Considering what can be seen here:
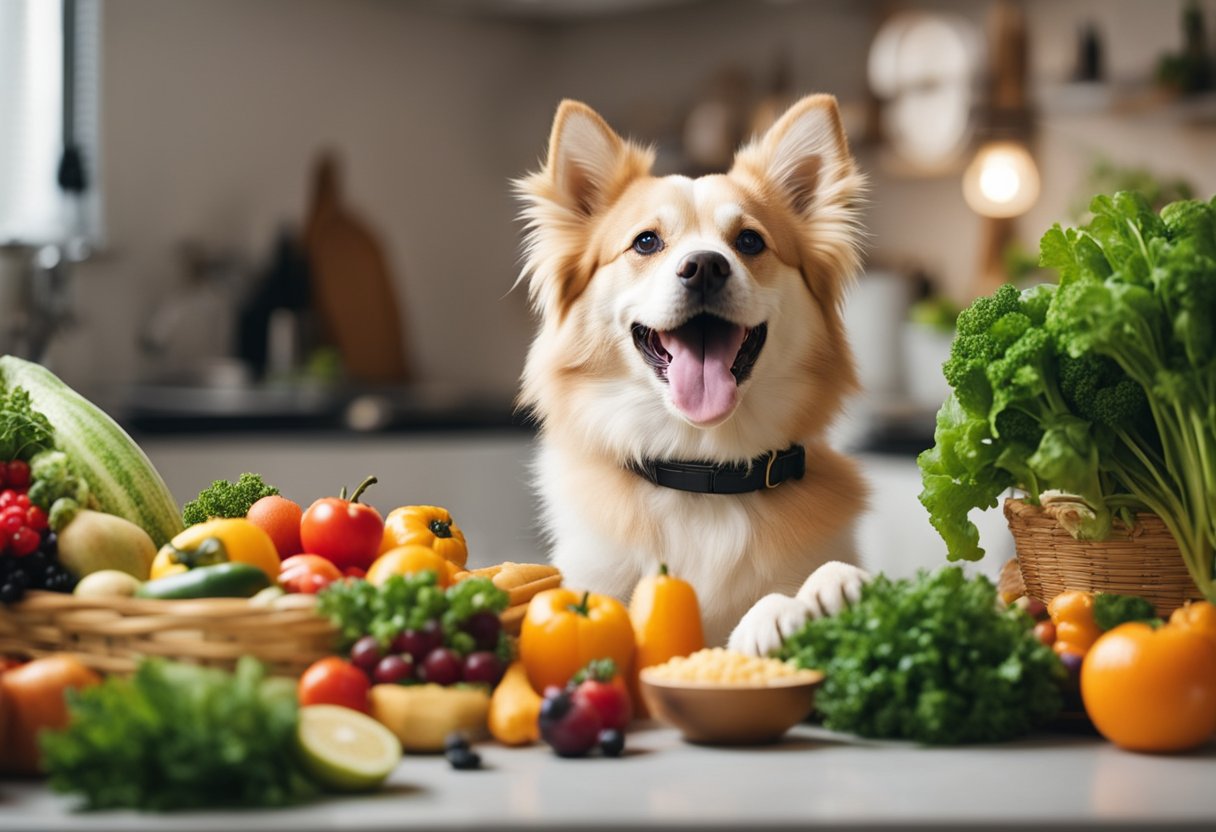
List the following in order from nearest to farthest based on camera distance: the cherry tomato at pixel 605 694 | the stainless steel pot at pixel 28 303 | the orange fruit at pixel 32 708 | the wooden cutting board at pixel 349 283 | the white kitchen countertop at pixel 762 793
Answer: the white kitchen countertop at pixel 762 793, the orange fruit at pixel 32 708, the cherry tomato at pixel 605 694, the stainless steel pot at pixel 28 303, the wooden cutting board at pixel 349 283

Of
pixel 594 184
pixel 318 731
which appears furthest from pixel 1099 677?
pixel 594 184

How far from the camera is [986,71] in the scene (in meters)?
5.45

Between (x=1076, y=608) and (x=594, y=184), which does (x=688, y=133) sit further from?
(x=1076, y=608)

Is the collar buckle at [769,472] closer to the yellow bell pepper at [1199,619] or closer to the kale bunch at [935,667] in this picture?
the kale bunch at [935,667]

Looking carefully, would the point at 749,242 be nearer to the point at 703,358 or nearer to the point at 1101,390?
the point at 703,358

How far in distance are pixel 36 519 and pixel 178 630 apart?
27cm

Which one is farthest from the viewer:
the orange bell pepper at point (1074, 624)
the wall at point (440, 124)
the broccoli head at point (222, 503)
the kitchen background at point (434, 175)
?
the wall at point (440, 124)

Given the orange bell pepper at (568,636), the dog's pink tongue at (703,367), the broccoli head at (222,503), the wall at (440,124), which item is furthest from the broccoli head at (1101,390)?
the wall at (440,124)

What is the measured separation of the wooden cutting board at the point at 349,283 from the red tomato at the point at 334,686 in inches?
191

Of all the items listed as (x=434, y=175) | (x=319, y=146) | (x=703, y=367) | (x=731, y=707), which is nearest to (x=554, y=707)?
(x=731, y=707)

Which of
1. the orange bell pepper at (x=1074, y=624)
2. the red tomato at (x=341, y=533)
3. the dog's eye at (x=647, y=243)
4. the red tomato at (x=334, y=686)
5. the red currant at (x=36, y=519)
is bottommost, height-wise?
the red tomato at (x=334, y=686)

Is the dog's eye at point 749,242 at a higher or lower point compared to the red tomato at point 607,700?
higher

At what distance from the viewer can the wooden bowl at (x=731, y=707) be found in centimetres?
135

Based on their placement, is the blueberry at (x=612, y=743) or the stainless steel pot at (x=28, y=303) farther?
the stainless steel pot at (x=28, y=303)
